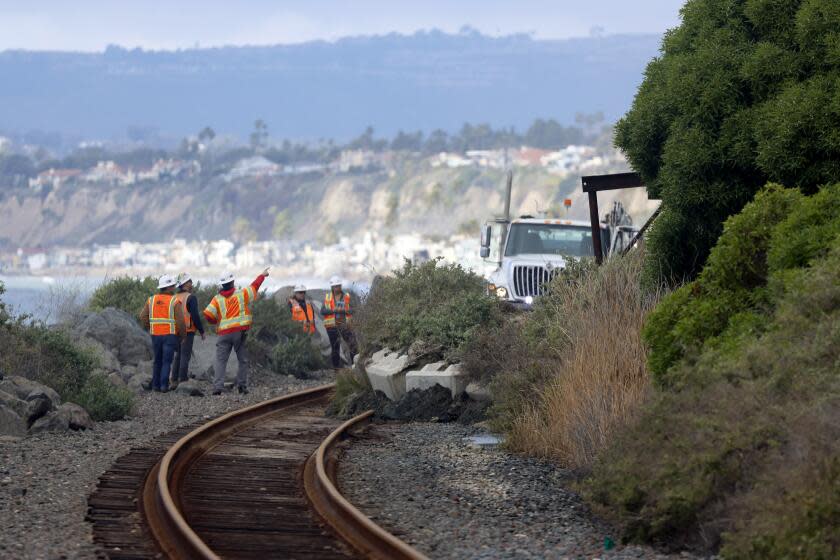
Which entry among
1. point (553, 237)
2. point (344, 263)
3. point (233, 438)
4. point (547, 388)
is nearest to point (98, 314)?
point (553, 237)

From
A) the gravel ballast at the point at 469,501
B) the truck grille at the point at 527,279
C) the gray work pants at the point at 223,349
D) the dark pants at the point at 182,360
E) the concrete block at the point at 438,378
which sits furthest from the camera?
the truck grille at the point at 527,279

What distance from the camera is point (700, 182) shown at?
1502cm

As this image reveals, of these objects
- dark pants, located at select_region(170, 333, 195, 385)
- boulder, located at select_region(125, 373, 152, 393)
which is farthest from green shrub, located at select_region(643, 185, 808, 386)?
dark pants, located at select_region(170, 333, 195, 385)

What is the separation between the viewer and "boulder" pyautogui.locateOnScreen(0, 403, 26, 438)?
A: 628 inches

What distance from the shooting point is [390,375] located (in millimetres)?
19766

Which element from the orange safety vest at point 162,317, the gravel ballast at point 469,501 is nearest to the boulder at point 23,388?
the orange safety vest at point 162,317

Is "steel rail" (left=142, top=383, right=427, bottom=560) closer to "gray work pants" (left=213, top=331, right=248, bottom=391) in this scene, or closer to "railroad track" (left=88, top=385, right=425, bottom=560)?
"railroad track" (left=88, top=385, right=425, bottom=560)

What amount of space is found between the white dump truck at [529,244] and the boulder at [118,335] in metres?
6.66

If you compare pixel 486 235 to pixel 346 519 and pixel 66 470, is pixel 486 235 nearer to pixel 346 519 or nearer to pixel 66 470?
pixel 66 470

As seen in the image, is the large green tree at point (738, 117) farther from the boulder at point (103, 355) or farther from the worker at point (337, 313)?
the worker at point (337, 313)

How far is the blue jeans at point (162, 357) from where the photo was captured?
22.5 metres

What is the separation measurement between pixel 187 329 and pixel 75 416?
5870mm

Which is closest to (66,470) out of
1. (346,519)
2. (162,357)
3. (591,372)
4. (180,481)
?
(180,481)

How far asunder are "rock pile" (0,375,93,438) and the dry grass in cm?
532
